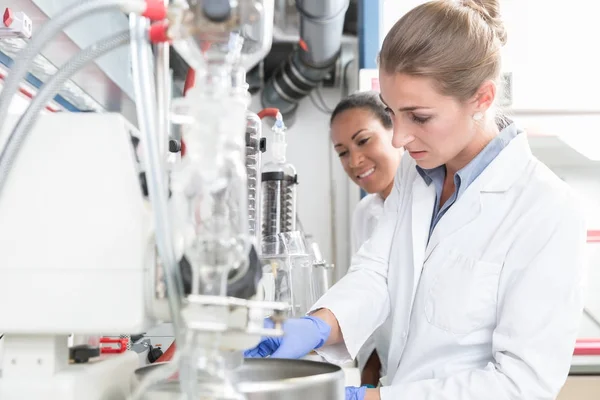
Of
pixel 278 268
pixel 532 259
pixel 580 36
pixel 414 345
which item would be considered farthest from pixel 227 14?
pixel 580 36

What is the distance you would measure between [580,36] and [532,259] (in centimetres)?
170

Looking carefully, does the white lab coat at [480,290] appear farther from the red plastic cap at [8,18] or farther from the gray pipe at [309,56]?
the gray pipe at [309,56]

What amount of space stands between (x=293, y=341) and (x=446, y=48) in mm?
707

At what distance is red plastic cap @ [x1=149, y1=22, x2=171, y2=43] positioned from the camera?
Result: 0.62 metres

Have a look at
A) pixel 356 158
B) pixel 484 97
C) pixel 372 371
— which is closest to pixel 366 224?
pixel 356 158

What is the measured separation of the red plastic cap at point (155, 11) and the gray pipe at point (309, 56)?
212 cm

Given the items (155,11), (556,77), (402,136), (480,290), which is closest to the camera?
(155,11)

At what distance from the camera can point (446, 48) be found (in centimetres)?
137

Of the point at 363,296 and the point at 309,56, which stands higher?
the point at 309,56

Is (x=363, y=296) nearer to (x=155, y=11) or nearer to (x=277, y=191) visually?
(x=277, y=191)

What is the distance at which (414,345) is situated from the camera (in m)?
1.42

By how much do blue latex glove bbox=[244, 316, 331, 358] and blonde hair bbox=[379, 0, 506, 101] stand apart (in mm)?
579

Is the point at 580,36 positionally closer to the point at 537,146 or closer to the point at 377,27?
the point at 537,146

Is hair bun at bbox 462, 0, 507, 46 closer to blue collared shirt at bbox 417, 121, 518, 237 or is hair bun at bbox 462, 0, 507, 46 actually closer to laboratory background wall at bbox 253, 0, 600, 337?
blue collared shirt at bbox 417, 121, 518, 237
